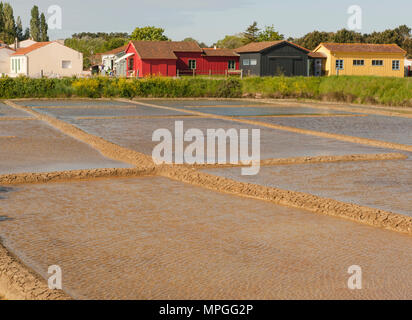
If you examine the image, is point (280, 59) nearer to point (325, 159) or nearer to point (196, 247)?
point (325, 159)

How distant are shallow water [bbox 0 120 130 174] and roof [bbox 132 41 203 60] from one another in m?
43.0

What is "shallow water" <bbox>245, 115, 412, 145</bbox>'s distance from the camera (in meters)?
18.2

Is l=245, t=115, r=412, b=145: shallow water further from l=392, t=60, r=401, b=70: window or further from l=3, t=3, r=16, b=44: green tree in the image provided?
l=3, t=3, r=16, b=44: green tree

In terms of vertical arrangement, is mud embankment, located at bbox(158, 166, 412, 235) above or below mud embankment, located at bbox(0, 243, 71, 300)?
above

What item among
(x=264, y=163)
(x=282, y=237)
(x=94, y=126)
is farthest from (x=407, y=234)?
(x=94, y=126)

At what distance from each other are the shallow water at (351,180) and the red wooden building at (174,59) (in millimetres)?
48851

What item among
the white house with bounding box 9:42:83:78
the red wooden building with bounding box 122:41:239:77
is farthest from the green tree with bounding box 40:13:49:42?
the red wooden building with bounding box 122:41:239:77

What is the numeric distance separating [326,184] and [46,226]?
4825 millimetres

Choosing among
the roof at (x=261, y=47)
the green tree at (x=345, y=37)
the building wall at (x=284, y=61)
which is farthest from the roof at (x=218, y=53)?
the green tree at (x=345, y=37)

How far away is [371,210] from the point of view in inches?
320

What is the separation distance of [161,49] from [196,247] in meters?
57.4

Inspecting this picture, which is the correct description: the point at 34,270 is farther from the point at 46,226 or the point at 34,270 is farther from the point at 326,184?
the point at 326,184

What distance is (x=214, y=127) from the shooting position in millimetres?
20234

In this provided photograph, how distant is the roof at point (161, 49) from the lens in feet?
200
